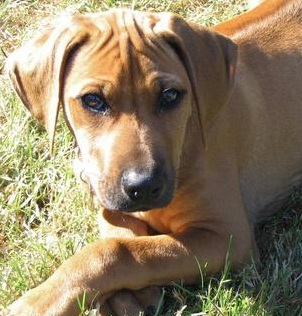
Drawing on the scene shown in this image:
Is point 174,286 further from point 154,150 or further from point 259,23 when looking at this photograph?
point 259,23

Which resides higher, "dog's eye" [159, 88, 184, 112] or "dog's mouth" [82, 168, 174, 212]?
"dog's eye" [159, 88, 184, 112]

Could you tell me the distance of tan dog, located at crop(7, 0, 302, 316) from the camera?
381 cm

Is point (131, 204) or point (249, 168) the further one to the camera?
point (249, 168)

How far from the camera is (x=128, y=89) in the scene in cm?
381

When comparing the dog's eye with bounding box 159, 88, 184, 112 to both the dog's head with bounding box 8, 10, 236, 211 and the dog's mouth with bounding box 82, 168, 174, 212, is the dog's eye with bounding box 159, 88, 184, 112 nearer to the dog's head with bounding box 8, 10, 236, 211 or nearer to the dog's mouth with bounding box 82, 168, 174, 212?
the dog's head with bounding box 8, 10, 236, 211

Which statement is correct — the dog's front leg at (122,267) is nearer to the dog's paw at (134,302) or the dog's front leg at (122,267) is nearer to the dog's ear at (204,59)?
the dog's paw at (134,302)

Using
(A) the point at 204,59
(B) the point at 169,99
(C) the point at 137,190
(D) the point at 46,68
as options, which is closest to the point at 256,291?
(C) the point at 137,190

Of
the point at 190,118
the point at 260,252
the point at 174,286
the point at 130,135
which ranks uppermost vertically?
the point at 130,135

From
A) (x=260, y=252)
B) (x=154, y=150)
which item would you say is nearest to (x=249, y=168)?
(x=260, y=252)

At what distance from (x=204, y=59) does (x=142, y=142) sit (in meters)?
0.55

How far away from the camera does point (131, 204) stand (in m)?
3.76

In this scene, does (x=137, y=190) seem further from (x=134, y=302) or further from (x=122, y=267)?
(x=134, y=302)

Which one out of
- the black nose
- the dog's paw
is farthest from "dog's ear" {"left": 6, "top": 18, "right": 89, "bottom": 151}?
the dog's paw

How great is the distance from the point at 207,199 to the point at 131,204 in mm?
→ 585
